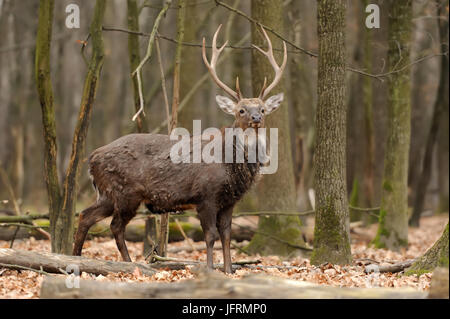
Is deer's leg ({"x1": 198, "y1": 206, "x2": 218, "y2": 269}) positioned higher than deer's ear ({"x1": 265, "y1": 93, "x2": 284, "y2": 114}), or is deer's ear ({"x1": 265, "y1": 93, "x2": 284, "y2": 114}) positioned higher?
deer's ear ({"x1": 265, "y1": 93, "x2": 284, "y2": 114})

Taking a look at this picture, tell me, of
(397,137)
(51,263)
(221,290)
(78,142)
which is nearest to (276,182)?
(397,137)

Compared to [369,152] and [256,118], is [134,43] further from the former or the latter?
[369,152]

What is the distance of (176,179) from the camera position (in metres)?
9.16

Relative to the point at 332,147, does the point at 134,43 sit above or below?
above

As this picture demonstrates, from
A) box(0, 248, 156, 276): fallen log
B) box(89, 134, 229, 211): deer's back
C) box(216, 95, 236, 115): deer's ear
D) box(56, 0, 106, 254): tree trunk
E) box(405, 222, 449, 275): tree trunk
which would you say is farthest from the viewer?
box(56, 0, 106, 254): tree trunk

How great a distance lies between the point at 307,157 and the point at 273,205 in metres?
7.99

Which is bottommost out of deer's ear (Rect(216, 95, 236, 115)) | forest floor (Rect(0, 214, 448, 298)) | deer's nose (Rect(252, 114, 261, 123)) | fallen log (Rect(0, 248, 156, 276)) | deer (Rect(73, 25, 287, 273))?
forest floor (Rect(0, 214, 448, 298))

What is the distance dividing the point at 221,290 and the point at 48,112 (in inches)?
211

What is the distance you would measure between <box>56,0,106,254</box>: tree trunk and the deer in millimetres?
287

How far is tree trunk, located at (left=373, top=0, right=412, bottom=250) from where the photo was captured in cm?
1304

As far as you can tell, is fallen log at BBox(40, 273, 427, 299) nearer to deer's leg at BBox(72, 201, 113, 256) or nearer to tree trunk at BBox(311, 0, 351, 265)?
tree trunk at BBox(311, 0, 351, 265)

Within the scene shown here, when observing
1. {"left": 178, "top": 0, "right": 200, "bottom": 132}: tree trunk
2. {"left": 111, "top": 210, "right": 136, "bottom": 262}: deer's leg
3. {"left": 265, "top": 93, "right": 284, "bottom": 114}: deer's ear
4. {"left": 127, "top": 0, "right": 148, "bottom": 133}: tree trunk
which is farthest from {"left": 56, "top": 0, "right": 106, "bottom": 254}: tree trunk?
{"left": 178, "top": 0, "right": 200, "bottom": 132}: tree trunk

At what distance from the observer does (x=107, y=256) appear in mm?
11297

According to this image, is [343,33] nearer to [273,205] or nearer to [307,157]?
[273,205]
